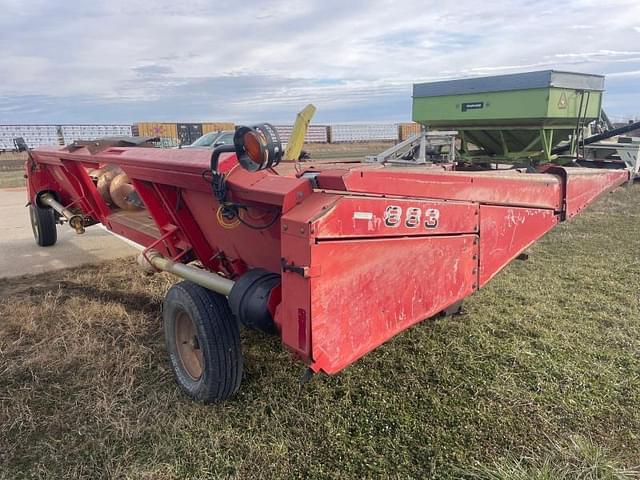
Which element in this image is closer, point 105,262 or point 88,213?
point 88,213

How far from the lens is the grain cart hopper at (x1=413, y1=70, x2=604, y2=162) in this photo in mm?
7660

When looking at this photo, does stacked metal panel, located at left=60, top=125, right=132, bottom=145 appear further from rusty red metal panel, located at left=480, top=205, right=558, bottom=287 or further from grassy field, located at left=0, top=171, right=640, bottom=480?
rusty red metal panel, located at left=480, top=205, right=558, bottom=287

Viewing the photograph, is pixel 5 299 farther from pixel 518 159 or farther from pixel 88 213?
pixel 518 159

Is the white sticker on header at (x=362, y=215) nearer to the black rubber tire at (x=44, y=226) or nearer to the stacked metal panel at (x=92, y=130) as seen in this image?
the black rubber tire at (x=44, y=226)

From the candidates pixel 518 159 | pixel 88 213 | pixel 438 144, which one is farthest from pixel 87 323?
pixel 518 159

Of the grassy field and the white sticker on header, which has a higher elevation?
the white sticker on header

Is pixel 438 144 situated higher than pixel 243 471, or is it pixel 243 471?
pixel 438 144

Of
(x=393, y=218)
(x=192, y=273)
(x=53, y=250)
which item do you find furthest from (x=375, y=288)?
(x=53, y=250)

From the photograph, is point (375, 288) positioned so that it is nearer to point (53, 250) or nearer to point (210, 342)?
point (210, 342)

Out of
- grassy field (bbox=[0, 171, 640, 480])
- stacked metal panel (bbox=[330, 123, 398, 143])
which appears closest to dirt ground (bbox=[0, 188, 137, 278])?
grassy field (bbox=[0, 171, 640, 480])

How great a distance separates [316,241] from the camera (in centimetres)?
177

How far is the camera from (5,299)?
A: 4.32 meters

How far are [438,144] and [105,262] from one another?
5.89 m

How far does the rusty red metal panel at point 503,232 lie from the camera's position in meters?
2.49
